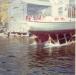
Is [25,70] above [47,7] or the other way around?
the other way around

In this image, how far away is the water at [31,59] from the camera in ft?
7.14

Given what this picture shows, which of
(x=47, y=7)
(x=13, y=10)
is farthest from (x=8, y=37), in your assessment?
(x=47, y=7)

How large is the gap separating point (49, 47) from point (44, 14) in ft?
0.81

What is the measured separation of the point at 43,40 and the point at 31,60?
0.19 m

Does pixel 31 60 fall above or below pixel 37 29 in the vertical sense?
below

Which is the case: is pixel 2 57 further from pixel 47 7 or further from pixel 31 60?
pixel 47 7

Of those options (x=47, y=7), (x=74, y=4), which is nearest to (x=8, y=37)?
(x=47, y=7)

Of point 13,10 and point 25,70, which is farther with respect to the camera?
point 13,10

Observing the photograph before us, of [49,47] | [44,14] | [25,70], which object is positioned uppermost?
[44,14]

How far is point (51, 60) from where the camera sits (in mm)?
2234

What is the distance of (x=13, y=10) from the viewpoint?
2.37m

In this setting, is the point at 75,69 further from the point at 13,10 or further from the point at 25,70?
the point at 13,10

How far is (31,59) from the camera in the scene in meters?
2.28

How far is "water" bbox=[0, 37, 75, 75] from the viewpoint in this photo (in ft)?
7.14
